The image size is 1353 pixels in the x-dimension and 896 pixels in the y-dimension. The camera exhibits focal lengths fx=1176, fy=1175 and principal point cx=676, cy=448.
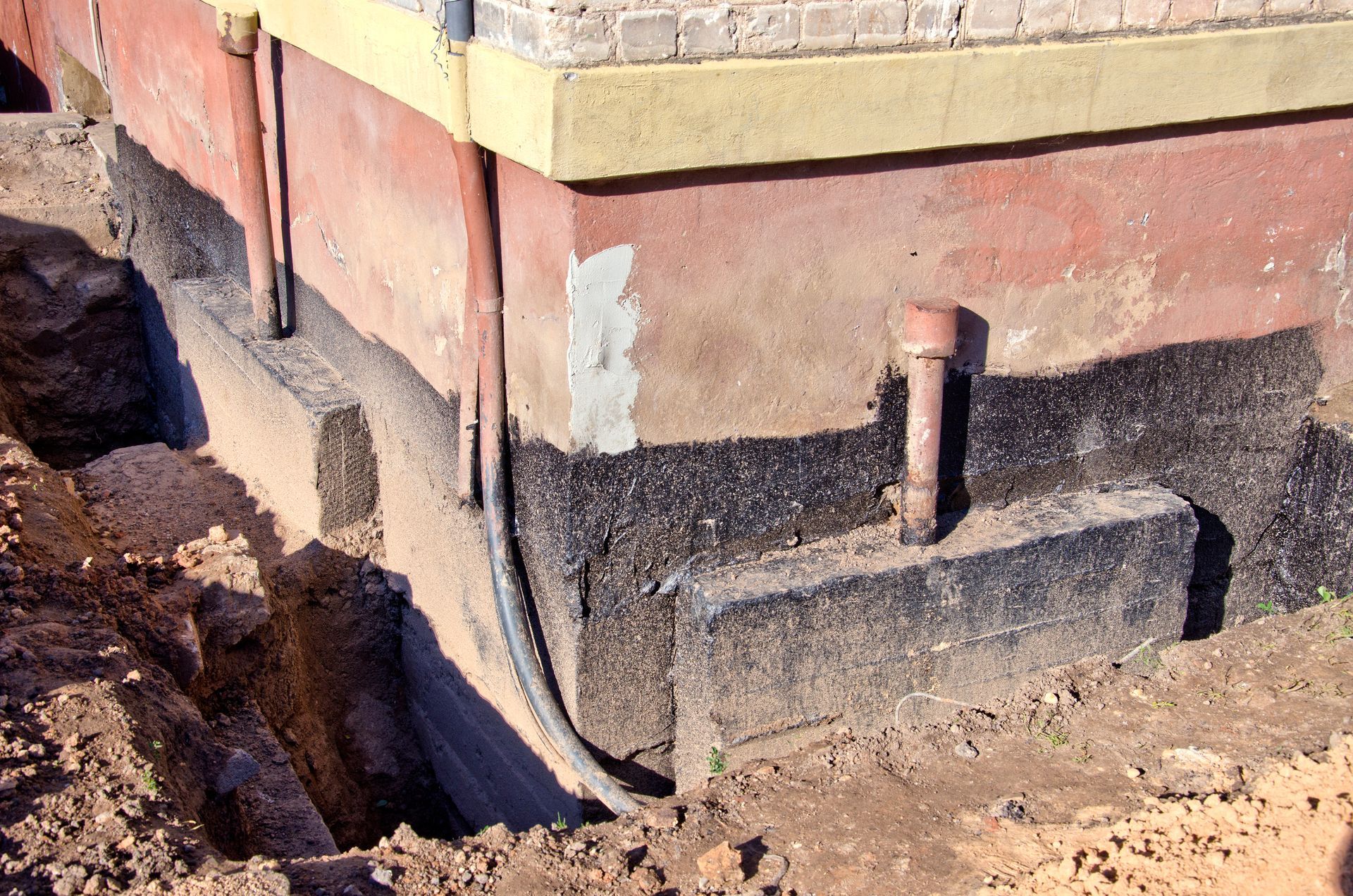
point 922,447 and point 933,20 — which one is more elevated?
point 933,20

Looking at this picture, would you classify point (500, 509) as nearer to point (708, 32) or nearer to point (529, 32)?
point (529, 32)

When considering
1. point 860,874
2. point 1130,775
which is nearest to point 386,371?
point 860,874

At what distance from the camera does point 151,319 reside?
24.4 feet

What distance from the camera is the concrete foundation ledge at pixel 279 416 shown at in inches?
189

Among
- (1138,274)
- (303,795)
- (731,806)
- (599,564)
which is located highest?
(1138,274)

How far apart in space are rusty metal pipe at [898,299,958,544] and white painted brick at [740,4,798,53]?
925mm

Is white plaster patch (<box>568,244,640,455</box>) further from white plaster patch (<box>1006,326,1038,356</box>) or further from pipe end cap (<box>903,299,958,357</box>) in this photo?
white plaster patch (<box>1006,326,1038,356</box>)

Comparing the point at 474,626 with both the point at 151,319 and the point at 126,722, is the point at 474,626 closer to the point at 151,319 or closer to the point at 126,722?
the point at 126,722

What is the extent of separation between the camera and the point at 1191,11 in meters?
3.80

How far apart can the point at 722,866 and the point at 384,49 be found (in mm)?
2682

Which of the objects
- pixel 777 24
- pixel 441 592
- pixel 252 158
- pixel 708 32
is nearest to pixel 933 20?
pixel 777 24

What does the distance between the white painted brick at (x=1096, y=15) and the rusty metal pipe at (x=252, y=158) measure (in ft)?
10.4

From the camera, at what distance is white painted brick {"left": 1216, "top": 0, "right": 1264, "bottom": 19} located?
152 inches

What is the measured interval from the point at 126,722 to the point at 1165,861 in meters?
2.85
